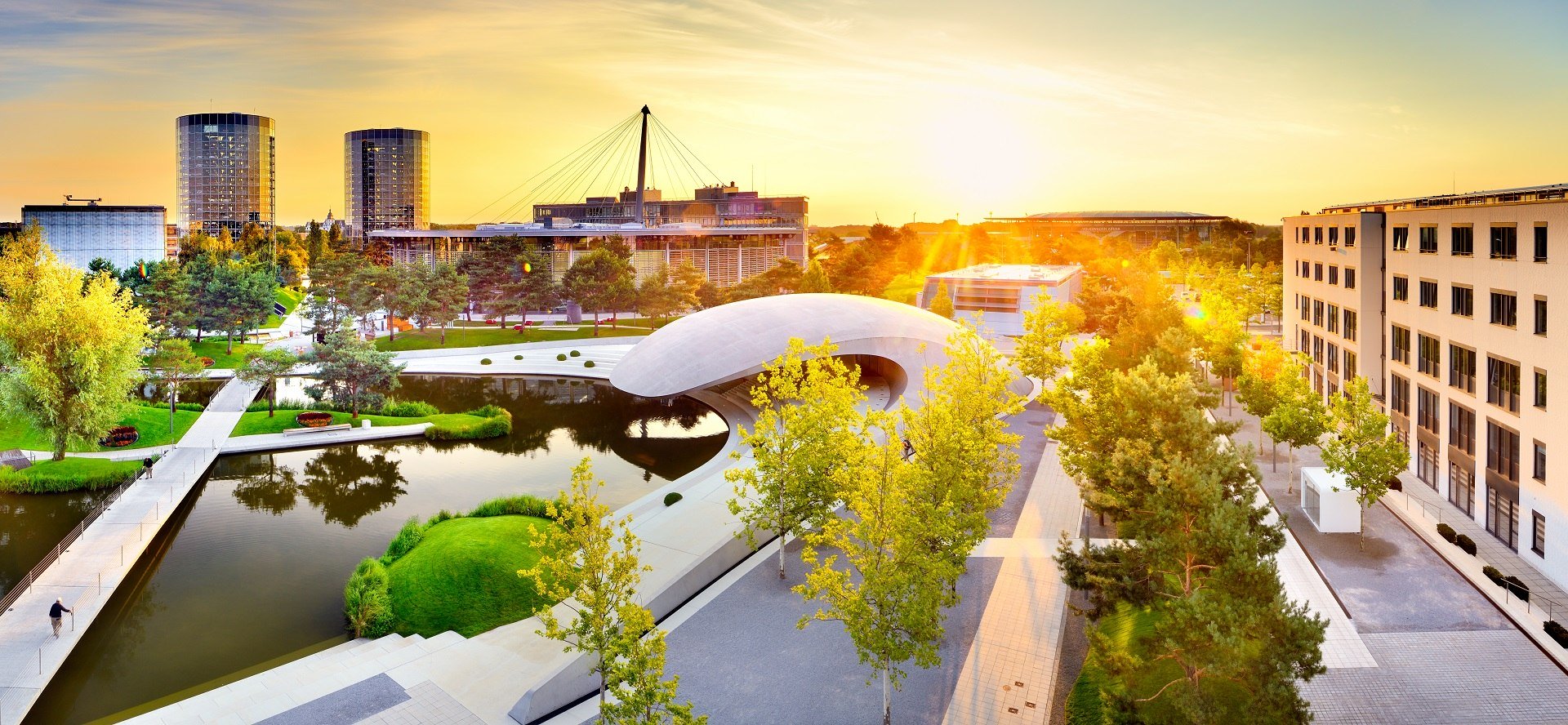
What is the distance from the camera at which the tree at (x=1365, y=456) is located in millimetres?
24250

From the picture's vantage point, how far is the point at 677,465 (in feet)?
117

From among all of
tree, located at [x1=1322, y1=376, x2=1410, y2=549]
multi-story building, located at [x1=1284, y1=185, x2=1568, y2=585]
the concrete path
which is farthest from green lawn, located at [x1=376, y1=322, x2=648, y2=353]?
tree, located at [x1=1322, y1=376, x2=1410, y2=549]

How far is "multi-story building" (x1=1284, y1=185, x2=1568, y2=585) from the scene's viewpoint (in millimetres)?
23531

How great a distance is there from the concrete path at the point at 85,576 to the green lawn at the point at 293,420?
2722mm

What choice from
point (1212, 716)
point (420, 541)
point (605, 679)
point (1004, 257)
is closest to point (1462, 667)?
point (1212, 716)

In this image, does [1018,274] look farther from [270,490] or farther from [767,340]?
[270,490]

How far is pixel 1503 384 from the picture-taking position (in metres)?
25.8

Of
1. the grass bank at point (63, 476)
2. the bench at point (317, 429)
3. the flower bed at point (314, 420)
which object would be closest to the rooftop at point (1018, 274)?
the bench at point (317, 429)

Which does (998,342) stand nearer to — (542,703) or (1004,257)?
(542,703)

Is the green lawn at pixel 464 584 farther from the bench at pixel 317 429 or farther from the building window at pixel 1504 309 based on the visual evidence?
the building window at pixel 1504 309

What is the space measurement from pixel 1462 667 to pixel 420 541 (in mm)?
24930

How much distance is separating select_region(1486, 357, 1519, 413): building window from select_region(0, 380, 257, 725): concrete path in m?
36.0

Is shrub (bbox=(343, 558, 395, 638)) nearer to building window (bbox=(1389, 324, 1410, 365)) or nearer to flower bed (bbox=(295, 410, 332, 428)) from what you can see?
flower bed (bbox=(295, 410, 332, 428))

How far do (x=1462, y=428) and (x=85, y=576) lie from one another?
3969cm
